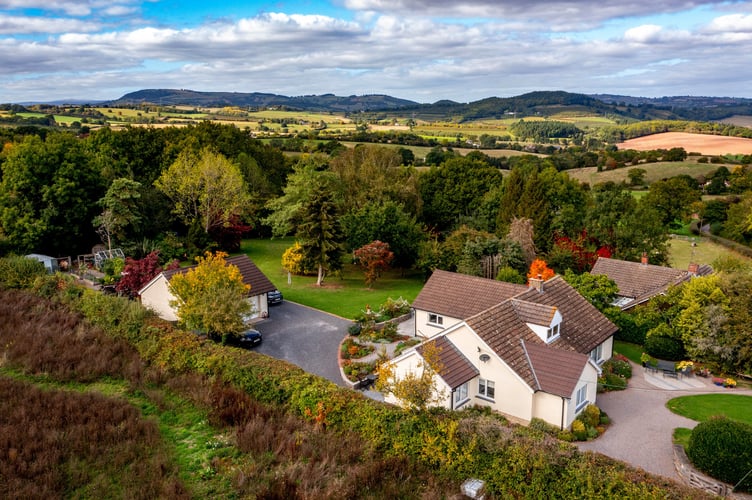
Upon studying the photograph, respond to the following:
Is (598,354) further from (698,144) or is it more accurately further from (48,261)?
(698,144)

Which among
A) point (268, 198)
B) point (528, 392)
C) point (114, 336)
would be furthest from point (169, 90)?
point (528, 392)

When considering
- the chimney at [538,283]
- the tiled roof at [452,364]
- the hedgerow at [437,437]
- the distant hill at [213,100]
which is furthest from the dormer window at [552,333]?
the distant hill at [213,100]

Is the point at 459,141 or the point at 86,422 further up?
the point at 459,141

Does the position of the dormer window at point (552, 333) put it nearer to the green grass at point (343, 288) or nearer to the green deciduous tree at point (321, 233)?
the green grass at point (343, 288)

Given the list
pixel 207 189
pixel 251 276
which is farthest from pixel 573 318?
pixel 207 189

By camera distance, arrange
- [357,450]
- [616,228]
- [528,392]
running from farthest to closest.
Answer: [616,228] < [528,392] < [357,450]

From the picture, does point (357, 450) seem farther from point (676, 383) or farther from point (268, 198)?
point (268, 198)

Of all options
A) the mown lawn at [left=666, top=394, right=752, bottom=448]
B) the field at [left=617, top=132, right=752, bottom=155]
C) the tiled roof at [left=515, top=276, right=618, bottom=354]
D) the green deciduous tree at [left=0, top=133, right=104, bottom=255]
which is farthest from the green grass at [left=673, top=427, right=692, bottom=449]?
the field at [left=617, top=132, right=752, bottom=155]
